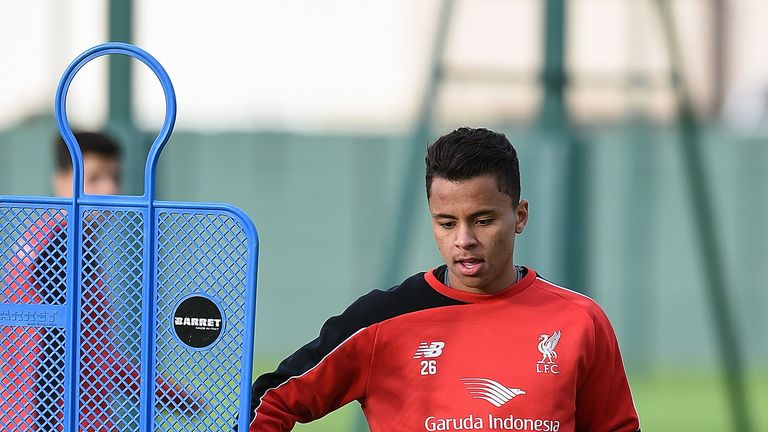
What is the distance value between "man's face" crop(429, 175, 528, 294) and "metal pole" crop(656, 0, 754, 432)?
10.7 feet

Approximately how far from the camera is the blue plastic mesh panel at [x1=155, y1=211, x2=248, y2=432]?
2314mm

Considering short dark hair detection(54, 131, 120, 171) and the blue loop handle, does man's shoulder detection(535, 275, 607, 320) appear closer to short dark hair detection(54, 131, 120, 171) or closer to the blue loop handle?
the blue loop handle

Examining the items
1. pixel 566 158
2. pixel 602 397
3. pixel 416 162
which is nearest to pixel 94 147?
pixel 416 162

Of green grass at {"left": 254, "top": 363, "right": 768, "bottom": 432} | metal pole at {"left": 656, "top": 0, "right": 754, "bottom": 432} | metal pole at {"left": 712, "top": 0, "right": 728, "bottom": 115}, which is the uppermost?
metal pole at {"left": 712, "top": 0, "right": 728, "bottom": 115}

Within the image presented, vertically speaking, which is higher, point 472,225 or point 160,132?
point 160,132

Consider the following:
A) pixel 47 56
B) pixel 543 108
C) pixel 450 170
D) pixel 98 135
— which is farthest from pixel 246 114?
pixel 450 170

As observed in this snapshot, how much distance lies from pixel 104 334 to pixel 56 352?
0.30 feet

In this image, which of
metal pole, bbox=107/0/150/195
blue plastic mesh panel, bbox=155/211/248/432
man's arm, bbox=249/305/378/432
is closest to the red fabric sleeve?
man's arm, bbox=249/305/378/432

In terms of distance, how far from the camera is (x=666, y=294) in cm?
600

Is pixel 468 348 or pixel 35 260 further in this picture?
pixel 468 348

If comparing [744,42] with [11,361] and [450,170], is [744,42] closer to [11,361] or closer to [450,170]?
A: [450,170]

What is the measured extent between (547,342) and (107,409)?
851 millimetres

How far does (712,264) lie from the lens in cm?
557

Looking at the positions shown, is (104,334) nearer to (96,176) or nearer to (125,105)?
(96,176)
